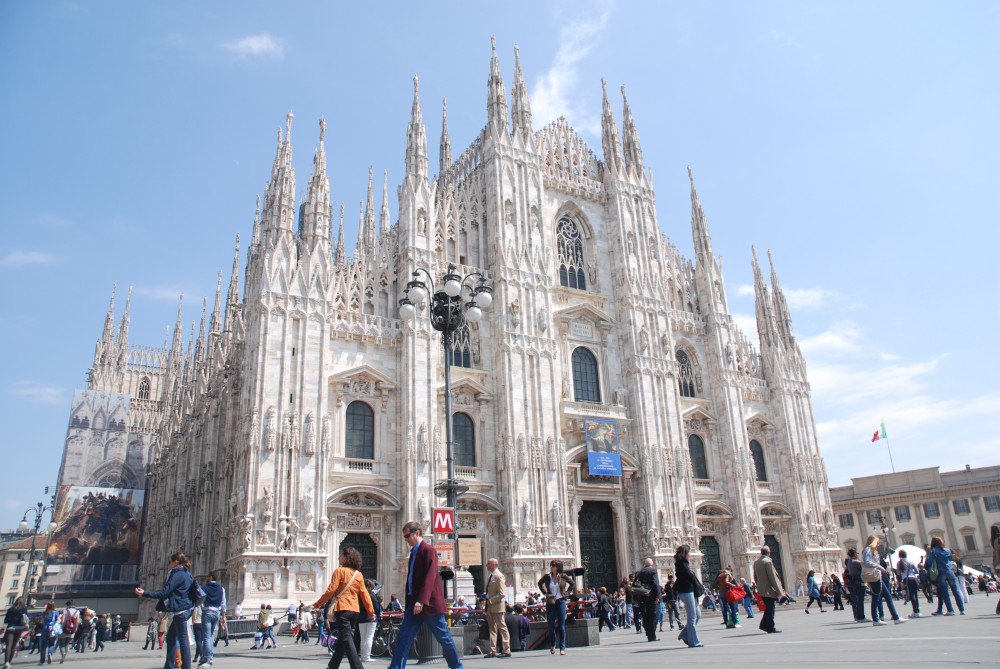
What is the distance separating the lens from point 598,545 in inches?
1238

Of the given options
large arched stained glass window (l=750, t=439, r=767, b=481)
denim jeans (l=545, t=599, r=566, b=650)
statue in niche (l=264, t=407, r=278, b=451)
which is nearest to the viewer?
denim jeans (l=545, t=599, r=566, b=650)

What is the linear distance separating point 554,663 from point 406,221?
23.4 metres

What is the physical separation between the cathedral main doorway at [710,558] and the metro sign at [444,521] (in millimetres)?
21018

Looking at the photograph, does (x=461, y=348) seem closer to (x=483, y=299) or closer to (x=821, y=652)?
(x=483, y=299)

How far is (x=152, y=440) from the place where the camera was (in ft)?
196

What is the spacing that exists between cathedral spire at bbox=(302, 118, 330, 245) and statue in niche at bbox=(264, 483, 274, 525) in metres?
9.28

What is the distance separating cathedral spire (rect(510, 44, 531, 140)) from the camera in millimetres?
35500

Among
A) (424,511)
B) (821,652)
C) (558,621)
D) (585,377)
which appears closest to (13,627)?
(558,621)

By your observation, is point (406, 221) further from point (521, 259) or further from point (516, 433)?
point (516, 433)

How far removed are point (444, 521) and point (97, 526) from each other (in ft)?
152

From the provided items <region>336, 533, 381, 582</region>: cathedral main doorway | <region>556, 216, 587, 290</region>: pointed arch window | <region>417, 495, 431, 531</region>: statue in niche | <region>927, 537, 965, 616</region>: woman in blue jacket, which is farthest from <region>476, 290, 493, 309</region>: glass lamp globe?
<region>556, 216, 587, 290</region>: pointed arch window

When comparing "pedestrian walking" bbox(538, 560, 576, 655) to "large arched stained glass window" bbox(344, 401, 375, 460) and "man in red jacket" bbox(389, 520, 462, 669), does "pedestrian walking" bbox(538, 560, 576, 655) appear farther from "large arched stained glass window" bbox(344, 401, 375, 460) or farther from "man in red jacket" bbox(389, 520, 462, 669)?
"large arched stained glass window" bbox(344, 401, 375, 460)

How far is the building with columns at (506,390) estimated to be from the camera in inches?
1020

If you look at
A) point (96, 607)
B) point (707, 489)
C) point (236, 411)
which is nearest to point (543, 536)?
point (707, 489)
